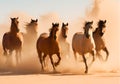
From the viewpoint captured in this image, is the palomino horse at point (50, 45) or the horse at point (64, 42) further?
the horse at point (64, 42)

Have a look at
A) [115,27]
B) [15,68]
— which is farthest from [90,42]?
[115,27]

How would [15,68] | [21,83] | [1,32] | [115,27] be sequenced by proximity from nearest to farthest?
[21,83] → [15,68] → [115,27] → [1,32]

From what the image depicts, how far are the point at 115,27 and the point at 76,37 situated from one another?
10.1 meters

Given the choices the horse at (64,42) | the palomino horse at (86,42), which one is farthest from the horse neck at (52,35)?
the horse at (64,42)

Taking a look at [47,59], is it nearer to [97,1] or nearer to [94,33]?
[94,33]

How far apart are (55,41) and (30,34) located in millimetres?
5029

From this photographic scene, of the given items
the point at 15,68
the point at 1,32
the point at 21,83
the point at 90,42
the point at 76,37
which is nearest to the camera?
the point at 21,83

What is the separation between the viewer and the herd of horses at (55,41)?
21.6 meters

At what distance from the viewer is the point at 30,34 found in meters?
26.8

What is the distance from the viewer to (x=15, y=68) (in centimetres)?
2459

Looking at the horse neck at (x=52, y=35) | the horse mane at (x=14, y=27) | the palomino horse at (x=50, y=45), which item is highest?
the horse mane at (x=14, y=27)

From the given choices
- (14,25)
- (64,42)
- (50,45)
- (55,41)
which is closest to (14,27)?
(14,25)

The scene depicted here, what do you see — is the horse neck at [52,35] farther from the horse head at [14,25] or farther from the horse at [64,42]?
the horse head at [14,25]

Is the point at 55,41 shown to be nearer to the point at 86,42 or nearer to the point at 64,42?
the point at 86,42
